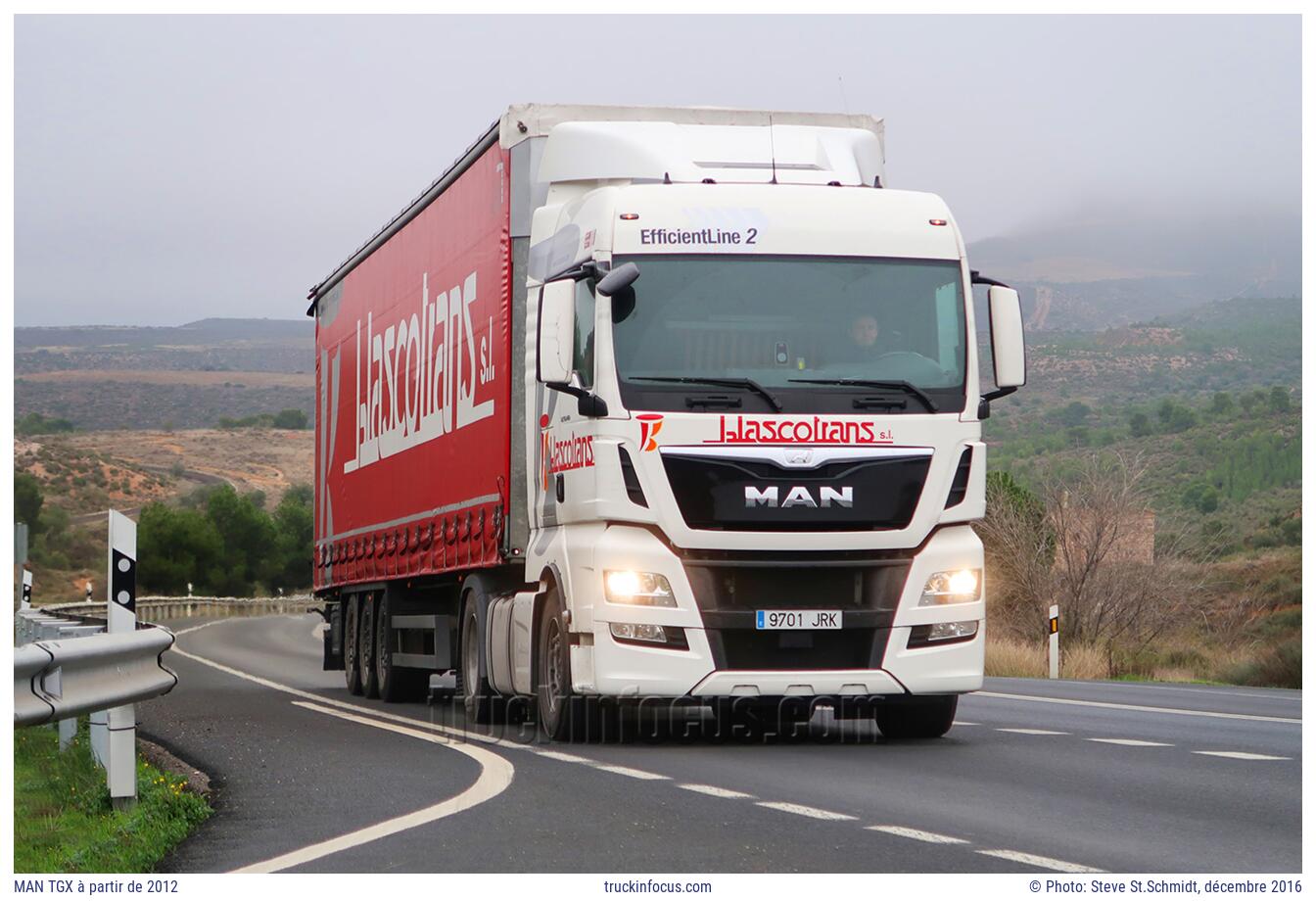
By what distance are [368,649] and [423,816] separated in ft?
40.5

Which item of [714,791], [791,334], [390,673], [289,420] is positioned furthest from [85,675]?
[289,420]

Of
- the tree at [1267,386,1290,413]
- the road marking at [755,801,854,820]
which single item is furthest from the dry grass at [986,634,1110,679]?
the tree at [1267,386,1290,413]

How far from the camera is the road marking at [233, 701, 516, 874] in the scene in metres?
8.18

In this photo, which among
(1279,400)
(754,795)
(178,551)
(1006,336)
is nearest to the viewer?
(754,795)

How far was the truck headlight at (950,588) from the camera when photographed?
13.5 metres

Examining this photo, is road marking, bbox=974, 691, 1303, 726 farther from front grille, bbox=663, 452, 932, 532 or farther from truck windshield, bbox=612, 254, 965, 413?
truck windshield, bbox=612, 254, 965, 413

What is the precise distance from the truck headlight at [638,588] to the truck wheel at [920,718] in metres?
2.27

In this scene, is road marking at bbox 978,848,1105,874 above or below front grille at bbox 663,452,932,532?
below

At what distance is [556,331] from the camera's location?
13.5m

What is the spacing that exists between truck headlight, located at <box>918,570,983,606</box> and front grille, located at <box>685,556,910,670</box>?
0.20 meters

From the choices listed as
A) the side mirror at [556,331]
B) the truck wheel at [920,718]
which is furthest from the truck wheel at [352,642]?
the side mirror at [556,331]

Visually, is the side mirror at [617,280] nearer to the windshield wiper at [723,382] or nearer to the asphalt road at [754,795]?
the windshield wiper at [723,382]

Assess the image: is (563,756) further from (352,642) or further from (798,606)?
(352,642)

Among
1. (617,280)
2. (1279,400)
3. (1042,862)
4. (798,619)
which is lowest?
(1042,862)
